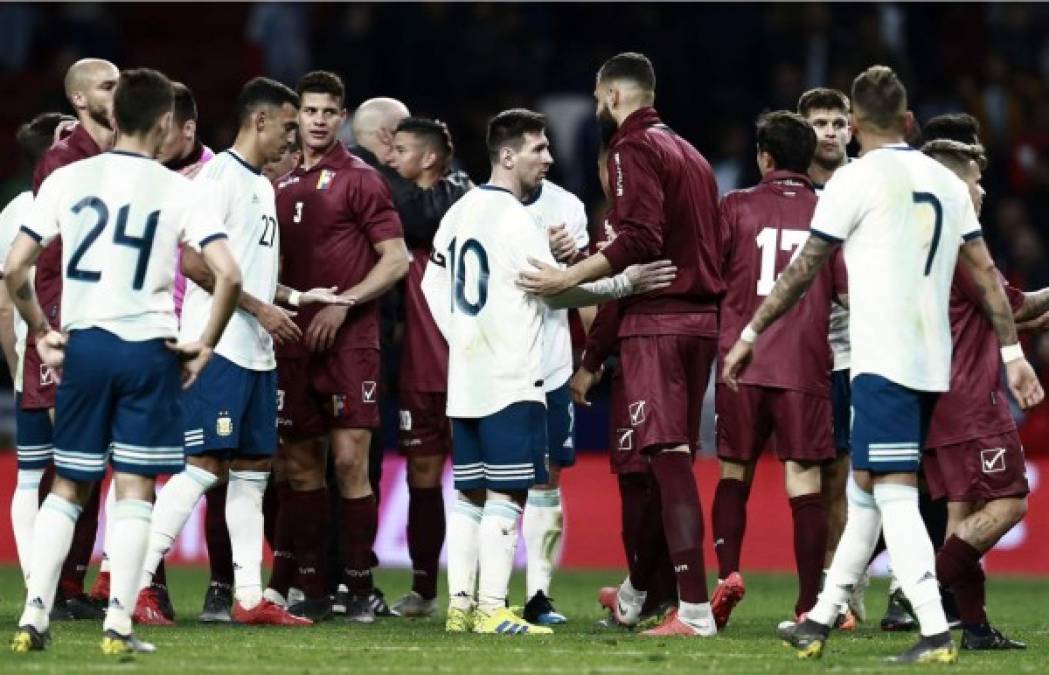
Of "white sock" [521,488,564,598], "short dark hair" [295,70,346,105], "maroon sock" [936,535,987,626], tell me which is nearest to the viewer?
"maroon sock" [936,535,987,626]

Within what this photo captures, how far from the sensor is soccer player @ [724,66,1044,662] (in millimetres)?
8352

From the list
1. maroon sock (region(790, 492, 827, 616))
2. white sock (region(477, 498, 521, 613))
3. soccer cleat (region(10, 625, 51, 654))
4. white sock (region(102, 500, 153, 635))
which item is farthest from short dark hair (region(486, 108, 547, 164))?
soccer cleat (region(10, 625, 51, 654))

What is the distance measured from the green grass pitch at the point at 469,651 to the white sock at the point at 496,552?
0.24 m

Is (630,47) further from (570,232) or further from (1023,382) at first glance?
(1023,382)

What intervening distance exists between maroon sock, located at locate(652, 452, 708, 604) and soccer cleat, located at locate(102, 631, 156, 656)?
97.5 inches

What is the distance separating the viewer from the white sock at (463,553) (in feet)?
32.9

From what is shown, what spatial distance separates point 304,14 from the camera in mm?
21156

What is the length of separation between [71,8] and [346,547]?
37.5ft

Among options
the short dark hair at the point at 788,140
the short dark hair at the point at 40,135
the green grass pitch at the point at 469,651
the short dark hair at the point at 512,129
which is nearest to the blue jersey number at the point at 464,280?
the short dark hair at the point at 512,129

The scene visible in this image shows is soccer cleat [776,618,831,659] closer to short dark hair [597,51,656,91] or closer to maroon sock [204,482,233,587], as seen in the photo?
short dark hair [597,51,656,91]

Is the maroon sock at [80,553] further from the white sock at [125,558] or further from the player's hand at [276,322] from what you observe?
the white sock at [125,558]

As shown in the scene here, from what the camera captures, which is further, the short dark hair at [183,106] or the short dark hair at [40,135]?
the short dark hair at [40,135]

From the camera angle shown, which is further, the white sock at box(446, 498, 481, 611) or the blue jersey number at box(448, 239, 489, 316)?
the white sock at box(446, 498, 481, 611)

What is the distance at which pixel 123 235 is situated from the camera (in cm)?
841
